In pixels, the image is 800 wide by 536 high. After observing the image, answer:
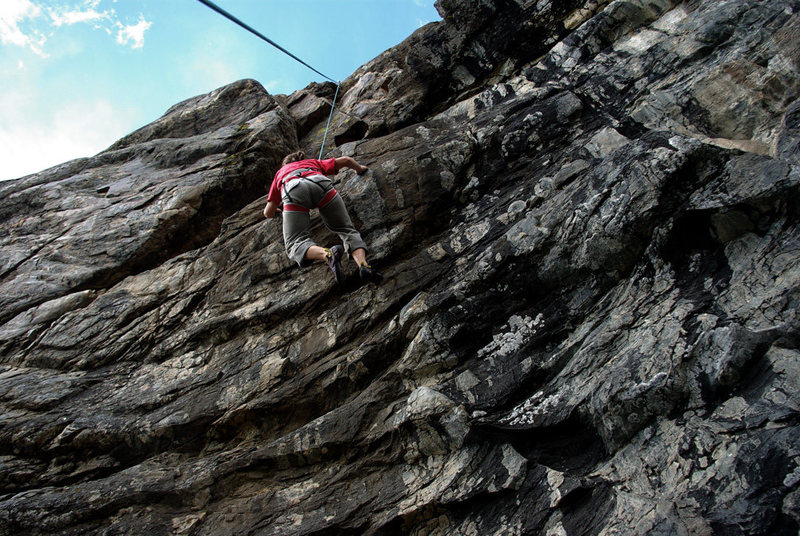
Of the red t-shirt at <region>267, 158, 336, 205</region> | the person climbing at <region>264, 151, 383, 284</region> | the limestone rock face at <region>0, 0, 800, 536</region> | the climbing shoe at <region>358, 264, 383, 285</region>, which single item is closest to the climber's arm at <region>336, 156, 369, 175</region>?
the red t-shirt at <region>267, 158, 336, 205</region>

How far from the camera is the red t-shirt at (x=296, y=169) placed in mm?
7944

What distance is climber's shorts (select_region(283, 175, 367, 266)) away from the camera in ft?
25.1

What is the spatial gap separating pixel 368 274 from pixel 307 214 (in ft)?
5.80

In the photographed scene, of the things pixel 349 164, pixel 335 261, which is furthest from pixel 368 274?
pixel 349 164

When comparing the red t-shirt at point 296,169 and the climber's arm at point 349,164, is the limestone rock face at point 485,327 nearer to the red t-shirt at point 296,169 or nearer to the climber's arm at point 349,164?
the climber's arm at point 349,164

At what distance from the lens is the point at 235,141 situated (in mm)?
12406

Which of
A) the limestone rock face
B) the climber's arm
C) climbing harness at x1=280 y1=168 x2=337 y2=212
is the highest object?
the climber's arm

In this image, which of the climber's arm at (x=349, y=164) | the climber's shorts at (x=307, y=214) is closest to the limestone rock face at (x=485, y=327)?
the climber's arm at (x=349, y=164)

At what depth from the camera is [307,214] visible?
7934 mm

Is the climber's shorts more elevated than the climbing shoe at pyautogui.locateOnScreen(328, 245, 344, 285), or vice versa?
the climber's shorts

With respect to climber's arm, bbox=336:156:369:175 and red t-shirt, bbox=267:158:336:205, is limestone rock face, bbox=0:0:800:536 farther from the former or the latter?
red t-shirt, bbox=267:158:336:205

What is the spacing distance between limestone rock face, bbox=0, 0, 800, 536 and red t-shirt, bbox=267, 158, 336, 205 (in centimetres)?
67

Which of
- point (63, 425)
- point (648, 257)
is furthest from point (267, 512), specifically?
point (648, 257)

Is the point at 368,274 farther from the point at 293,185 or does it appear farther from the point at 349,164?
the point at 349,164
